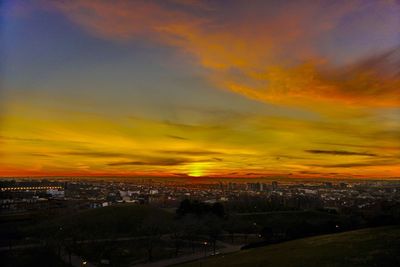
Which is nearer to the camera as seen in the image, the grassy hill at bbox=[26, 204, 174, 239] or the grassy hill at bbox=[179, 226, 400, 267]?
the grassy hill at bbox=[179, 226, 400, 267]

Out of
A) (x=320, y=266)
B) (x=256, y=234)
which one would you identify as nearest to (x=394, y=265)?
(x=320, y=266)

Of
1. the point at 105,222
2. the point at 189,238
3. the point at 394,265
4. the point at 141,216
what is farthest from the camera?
the point at 141,216

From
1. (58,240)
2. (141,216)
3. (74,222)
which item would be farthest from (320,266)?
(141,216)

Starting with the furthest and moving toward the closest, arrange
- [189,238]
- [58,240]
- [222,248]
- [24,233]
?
[189,238] < [24,233] < [222,248] < [58,240]

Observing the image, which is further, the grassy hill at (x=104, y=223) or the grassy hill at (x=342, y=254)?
the grassy hill at (x=104, y=223)

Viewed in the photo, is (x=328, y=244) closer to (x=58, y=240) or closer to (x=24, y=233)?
(x=58, y=240)

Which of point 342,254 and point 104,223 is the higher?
point 342,254

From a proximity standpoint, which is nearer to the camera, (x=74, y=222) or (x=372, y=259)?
(x=372, y=259)

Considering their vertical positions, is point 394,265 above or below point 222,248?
above

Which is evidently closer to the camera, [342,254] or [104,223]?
[342,254]
